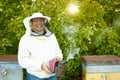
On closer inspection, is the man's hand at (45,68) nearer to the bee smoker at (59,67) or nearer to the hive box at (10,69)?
the bee smoker at (59,67)

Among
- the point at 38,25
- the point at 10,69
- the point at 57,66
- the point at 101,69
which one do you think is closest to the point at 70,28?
the point at 101,69

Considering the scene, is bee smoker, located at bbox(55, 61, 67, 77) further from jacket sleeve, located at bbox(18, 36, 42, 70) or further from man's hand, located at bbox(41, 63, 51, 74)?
jacket sleeve, located at bbox(18, 36, 42, 70)

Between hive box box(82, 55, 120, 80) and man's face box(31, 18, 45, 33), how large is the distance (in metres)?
1.16

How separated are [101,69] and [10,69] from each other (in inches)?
53.8

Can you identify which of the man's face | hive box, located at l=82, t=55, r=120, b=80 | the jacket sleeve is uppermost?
the man's face

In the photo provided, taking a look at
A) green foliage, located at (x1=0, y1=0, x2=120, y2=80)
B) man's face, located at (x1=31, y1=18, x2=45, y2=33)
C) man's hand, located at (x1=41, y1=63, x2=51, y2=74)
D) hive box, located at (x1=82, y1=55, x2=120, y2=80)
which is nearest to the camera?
man's hand, located at (x1=41, y1=63, x2=51, y2=74)

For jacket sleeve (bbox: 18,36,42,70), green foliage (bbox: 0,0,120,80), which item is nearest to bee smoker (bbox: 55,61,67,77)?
jacket sleeve (bbox: 18,36,42,70)

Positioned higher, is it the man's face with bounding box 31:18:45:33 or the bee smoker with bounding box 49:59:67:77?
the man's face with bounding box 31:18:45:33

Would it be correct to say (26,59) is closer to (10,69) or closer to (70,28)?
(10,69)

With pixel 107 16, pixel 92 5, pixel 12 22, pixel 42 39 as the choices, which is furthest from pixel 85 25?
pixel 42 39

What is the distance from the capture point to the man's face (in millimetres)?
4590

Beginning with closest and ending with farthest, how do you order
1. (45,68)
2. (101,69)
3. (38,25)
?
(45,68) → (38,25) → (101,69)

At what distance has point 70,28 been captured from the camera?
6.23 metres

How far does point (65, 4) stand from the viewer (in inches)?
245
